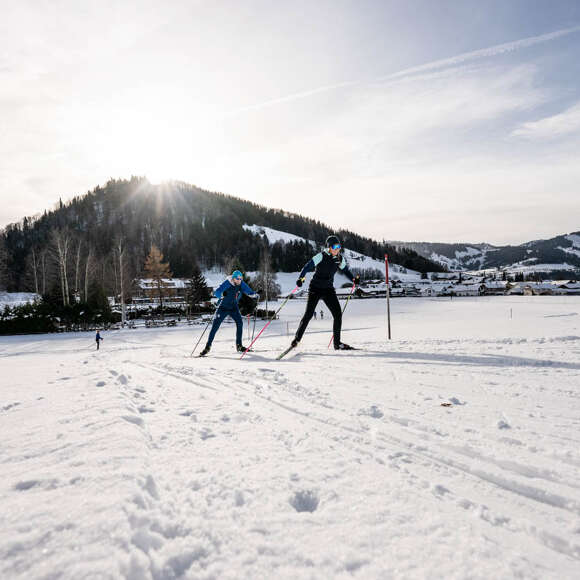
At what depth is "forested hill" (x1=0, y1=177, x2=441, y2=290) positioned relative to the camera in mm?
98062

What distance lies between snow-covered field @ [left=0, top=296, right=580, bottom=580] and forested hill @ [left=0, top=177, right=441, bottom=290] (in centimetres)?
8628

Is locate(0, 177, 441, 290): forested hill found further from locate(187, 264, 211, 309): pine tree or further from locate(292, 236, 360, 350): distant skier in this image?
locate(292, 236, 360, 350): distant skier

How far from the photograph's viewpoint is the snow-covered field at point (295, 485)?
1375mm

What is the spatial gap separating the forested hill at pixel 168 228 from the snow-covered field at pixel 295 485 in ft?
283

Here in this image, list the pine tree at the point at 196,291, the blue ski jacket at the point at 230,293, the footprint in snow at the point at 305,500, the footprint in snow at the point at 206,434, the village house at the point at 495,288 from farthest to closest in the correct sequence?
the village house at the point at 495,288, the pine tree at the point at 196,291, the blue ski jacket at the point at 230,293, the footprint in snow at the point at 206,434, the footprint in snow at the point at 305,500

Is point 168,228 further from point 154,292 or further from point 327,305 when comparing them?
point 327,305

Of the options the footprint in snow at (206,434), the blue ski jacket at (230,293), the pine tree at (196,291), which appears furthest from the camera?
the pine tree at (196,291)

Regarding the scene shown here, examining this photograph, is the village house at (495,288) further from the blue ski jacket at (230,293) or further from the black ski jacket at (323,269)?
the blue ski jacket at (230,293)

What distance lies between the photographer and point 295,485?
193 cm

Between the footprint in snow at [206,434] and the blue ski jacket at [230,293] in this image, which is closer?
the footprint in snow at [206,434]

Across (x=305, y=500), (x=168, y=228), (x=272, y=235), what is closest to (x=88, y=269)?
(x=305, y=500)

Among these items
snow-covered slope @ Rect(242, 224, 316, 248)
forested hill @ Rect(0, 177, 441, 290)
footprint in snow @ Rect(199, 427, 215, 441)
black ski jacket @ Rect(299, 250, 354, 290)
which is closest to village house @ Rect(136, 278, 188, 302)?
forested hill @ Rect(0, 177, 441, 290)

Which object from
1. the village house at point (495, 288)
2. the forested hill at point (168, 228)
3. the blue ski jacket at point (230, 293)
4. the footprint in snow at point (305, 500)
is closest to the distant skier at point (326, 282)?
the blue ski jacket at point (230, 293)

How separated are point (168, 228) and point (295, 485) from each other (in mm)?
126526
